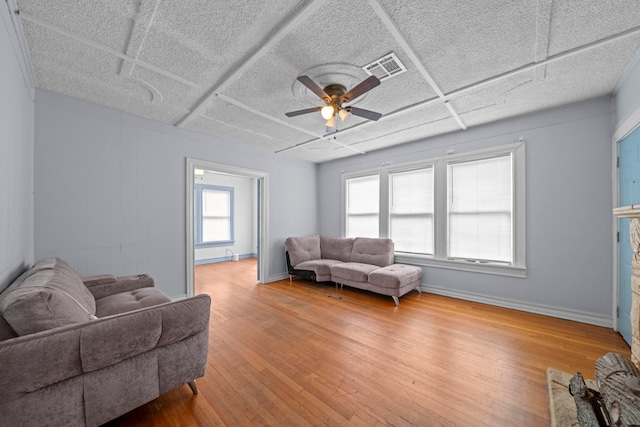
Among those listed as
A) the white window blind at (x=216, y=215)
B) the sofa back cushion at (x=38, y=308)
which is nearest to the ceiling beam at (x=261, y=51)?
the sofa back cushion at (x=38, y=308)

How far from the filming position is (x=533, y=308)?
10.6ft

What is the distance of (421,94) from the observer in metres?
2.72

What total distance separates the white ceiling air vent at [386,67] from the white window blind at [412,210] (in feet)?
7.86

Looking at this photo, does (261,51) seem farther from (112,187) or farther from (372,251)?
(372,251)

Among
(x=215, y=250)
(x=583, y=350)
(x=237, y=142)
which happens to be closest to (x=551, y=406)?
(x=583, y=350)

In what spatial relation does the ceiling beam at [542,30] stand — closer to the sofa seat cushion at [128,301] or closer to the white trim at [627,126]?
the white trim at [627,126]

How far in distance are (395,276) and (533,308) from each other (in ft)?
5.94

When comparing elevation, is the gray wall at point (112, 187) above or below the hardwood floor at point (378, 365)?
above

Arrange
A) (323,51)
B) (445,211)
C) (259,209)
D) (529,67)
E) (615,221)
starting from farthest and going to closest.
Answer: (259,209) < (445,211) < (615,221) < (529,67) < (323,51)

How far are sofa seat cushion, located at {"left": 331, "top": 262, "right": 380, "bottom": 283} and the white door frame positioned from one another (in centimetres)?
148

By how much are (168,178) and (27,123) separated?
1.43 meters

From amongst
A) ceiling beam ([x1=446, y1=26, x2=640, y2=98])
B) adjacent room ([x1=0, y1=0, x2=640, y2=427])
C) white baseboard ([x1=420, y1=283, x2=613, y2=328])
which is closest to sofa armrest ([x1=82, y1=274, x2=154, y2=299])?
adjacent room ([x1=0, y1=0, x2=640, y2=427])

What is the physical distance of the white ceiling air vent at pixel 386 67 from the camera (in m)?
2.08

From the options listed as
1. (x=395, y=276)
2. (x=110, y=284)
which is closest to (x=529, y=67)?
(x=395, y=276)
